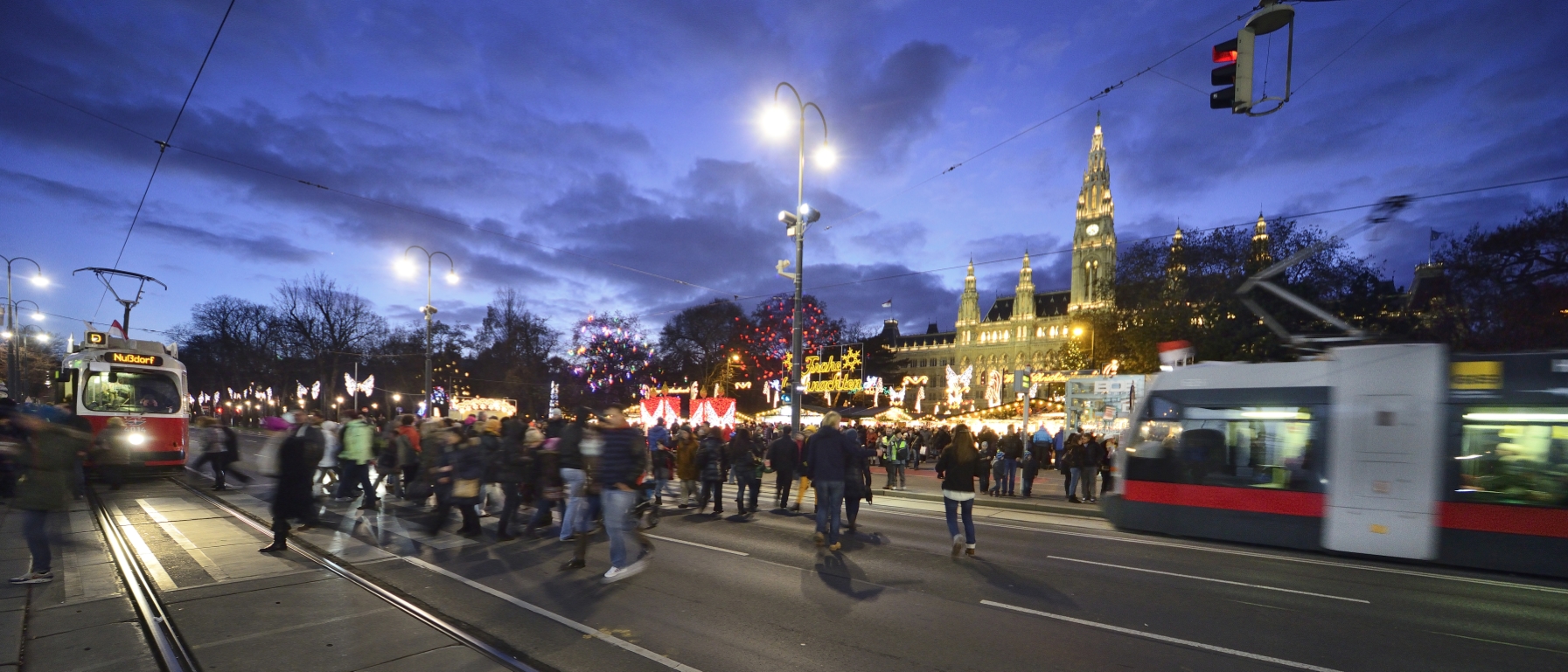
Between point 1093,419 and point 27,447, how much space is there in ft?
92.7

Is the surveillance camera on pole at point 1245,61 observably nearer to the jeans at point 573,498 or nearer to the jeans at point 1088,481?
the jeans at point 573,498

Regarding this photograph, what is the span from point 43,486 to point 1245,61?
485 inches

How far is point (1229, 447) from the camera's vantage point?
10164 millimetres

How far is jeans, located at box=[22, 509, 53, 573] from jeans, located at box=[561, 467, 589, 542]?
470cm

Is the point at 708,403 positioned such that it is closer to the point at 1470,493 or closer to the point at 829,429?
the point at 829,429

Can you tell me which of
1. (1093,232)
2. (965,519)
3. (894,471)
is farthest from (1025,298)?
(965,519)

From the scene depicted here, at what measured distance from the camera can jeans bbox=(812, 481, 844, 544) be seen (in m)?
9.38

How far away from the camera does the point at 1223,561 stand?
359 inches

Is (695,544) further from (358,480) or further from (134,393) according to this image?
(134,393)

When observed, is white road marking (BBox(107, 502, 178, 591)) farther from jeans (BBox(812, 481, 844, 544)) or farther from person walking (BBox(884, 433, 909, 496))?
person walking (BBox(884, 433, 909, 496))

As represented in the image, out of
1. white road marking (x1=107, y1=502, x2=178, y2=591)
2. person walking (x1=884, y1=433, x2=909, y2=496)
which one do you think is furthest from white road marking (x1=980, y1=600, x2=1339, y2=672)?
person walking (x1=884, y1=433, x2=909, y2=496)

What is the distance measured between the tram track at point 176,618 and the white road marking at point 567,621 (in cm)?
61

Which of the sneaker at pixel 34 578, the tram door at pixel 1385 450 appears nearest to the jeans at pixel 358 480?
the sneaker at pixel 34 578

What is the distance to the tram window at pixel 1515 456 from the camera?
26.9 feet
